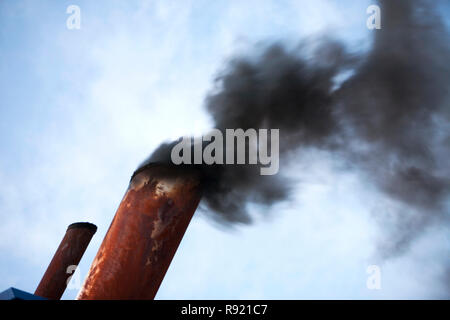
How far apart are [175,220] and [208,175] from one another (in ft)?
2.50

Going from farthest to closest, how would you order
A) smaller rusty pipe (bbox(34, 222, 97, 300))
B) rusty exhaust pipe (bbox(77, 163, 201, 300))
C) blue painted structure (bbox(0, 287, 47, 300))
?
smaller rusty pipe (bbox(34, 222, 97, 300)) → rusty exhaust pipe (bbox(77, 163, 201, 300)) → blue painted structure (bbox(0, 287, 47, 300))

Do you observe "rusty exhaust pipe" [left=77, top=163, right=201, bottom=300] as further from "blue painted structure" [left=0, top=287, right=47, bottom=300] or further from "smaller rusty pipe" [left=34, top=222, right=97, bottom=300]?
"smaller rusty pipe" [left=34, top=222, right=97, bottom=300]

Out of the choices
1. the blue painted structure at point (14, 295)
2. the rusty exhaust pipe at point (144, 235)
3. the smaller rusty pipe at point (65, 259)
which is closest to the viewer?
the blue painted structure at point (14, 295)

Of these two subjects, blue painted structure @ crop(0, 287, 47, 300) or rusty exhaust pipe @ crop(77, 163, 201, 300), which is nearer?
blue painted structure @ crop(0, 287, 47, 300)

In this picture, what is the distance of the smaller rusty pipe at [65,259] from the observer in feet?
18.3

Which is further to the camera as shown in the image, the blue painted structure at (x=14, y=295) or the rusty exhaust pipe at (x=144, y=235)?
the rusty exhaust pipe at (x=144, y=235)

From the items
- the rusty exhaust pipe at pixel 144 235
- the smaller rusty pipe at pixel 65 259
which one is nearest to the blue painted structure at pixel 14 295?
the rusty exhaust pipe at pixel 144 235

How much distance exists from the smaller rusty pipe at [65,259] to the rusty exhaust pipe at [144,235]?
3.44m

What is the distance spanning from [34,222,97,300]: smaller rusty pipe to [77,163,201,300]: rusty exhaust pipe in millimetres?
3443

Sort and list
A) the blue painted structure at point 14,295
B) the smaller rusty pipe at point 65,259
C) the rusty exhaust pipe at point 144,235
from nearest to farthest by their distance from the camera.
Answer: the blue painted structure at point 14,295 < the rusty exhaust pipe at point 144,235 < the smaller rusty pipe at point 65,259

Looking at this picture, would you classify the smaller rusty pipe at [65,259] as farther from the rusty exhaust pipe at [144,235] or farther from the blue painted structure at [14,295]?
the blue painted structure at [14,295]

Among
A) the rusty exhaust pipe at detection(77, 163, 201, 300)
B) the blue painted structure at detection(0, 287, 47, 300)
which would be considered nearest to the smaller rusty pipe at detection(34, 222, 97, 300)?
the rusty exhaust pipe at detection(77, 163, 201, 300)

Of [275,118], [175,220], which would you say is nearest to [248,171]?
[275,118]

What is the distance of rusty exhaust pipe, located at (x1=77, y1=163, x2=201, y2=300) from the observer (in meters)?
2.64
